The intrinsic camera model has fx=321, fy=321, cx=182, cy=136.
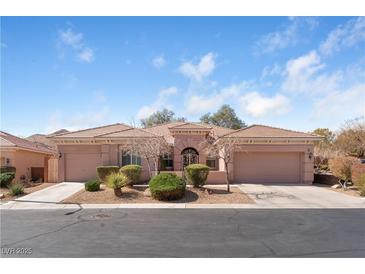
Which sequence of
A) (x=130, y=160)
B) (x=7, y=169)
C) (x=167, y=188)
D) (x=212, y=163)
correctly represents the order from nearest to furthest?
(x=167, y=188) → (x=7, y=169) → (x=130, y=160) → (x=212, y=163)

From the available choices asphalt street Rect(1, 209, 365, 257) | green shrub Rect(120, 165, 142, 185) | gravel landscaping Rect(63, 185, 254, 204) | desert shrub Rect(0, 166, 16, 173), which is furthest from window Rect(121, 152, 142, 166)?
asphalt street Rect(1, 209, 365, 257)

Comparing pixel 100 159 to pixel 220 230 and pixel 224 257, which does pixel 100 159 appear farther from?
pixel 224 257

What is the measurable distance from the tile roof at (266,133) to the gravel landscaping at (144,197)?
5.90m

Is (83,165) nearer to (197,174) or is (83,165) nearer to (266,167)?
(197,174)

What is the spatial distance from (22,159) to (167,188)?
14.8 meters

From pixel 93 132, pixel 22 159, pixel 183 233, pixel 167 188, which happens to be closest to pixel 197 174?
pixel 167 188

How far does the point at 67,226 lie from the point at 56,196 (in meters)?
7.17

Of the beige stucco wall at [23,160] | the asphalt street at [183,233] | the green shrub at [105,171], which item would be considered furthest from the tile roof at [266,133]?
the beige stucco wall at [23,160]

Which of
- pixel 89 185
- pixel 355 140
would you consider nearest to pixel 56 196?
pixel 89 185

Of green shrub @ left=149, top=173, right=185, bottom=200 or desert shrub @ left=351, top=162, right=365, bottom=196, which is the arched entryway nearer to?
green shrub @ left=149, top=173, right=185, bottom=200

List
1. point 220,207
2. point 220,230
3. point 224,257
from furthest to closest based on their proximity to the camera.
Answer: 1. point 220,207
2. point 220,230
3. point 224,257

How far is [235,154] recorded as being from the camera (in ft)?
74.5

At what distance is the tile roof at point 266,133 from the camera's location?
2280 centimetres
